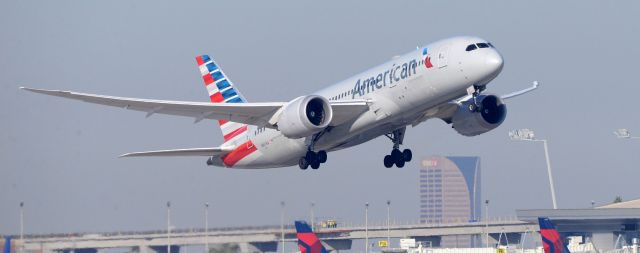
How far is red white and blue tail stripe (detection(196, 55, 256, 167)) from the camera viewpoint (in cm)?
6278

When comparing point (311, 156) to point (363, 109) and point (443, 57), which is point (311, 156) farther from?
point (443, 57)

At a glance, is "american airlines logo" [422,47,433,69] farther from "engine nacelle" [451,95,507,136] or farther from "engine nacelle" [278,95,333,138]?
"engine nacelle" [451,95,507,136]

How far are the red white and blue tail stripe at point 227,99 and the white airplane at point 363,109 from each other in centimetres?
10

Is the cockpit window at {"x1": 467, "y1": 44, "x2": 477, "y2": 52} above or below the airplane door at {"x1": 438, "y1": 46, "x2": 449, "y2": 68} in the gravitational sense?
above

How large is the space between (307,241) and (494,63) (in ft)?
64.8

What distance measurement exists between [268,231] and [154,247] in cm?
1295

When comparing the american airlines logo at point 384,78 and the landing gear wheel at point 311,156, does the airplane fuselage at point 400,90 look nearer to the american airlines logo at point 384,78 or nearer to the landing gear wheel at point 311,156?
the american airlines logo at point 384,78

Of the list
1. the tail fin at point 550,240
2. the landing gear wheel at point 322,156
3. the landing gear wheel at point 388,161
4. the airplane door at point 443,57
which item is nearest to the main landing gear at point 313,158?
the landing gear wheel at point 322,156

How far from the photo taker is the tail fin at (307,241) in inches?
2613

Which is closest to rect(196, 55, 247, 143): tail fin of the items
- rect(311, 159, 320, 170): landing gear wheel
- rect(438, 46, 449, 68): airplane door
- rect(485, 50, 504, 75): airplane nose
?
rect(311, 159, 320, 170): landing gear wheel

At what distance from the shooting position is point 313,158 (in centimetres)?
5841

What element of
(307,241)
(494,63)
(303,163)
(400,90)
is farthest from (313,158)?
(494,63)

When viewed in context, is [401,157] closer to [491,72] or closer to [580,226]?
[491,72]

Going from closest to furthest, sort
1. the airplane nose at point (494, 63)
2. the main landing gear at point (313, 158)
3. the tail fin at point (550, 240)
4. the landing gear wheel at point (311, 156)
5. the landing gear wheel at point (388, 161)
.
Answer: the airplane nose at point (494, 63)
the main landing gear at point (313, 158)
the landing gear wheel at point (311, 156)
the landing gear wheel at point (388, 161)
the tail fin at point (550, 240)
